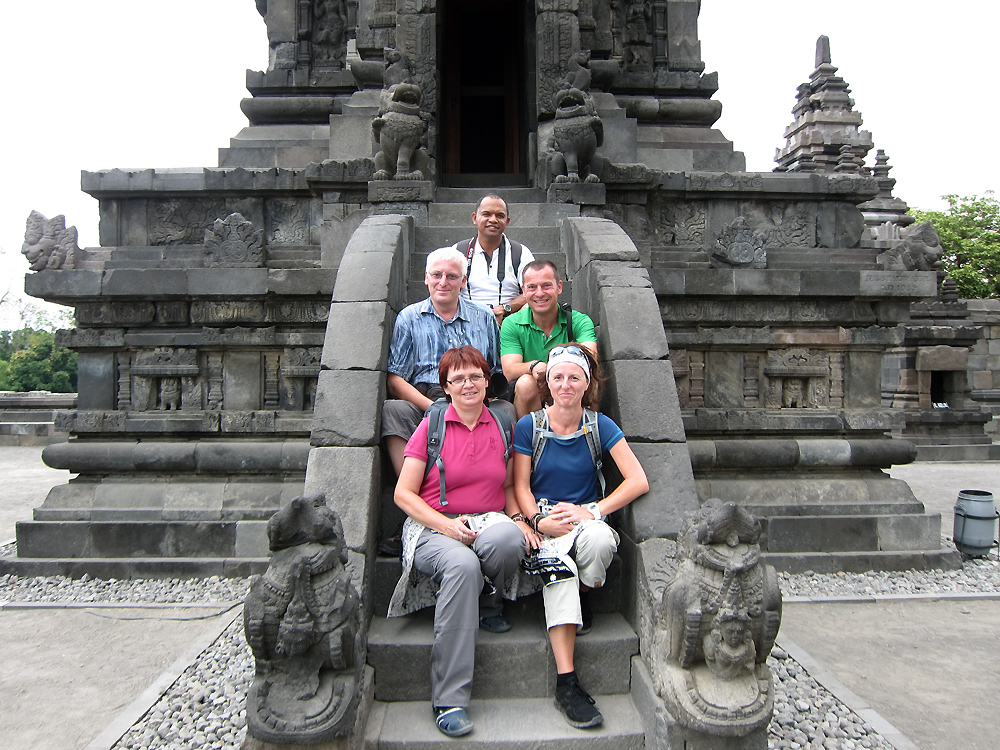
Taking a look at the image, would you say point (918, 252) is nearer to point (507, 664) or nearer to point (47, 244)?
point (507, 664)

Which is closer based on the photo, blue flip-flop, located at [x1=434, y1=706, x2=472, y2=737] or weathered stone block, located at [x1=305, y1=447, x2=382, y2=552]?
blue flip-flop, located at [x1=434, y1=706, x2=472, y2=737]

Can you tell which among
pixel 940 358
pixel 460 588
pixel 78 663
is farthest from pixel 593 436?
pixel 940 358

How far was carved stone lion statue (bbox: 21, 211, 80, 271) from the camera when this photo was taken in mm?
6734

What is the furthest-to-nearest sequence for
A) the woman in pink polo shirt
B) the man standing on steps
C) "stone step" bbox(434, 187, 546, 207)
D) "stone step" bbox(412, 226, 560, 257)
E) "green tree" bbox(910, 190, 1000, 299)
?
"green tree" bbox(910, 190, 1000, 299)
"stone step" bbox(434, 187, 546, 207)
"stone step" bbox(412, 226, 560, 257)
the man standing on steps
the woman in pink polo shirt

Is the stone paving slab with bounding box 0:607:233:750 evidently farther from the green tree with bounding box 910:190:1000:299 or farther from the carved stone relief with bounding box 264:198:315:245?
the green tree with bounding box 910:190:1000:299

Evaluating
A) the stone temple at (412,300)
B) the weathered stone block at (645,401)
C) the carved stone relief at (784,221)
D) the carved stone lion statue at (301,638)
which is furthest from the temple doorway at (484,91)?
the carved stone lion statue at (301,638)

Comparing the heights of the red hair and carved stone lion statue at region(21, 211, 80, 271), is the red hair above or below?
below

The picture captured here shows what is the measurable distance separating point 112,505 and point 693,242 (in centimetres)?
609

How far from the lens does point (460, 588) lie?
3.32m

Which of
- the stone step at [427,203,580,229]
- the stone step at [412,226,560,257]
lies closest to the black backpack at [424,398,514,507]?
the stone step at [412,226,560,257]

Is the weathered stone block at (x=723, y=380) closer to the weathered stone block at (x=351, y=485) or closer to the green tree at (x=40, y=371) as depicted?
the weathered stone block at (x=351, y=485)

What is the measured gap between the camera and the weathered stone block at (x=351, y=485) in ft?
12.2

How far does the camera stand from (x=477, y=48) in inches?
427

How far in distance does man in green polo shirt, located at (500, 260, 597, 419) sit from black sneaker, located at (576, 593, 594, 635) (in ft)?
3.59
